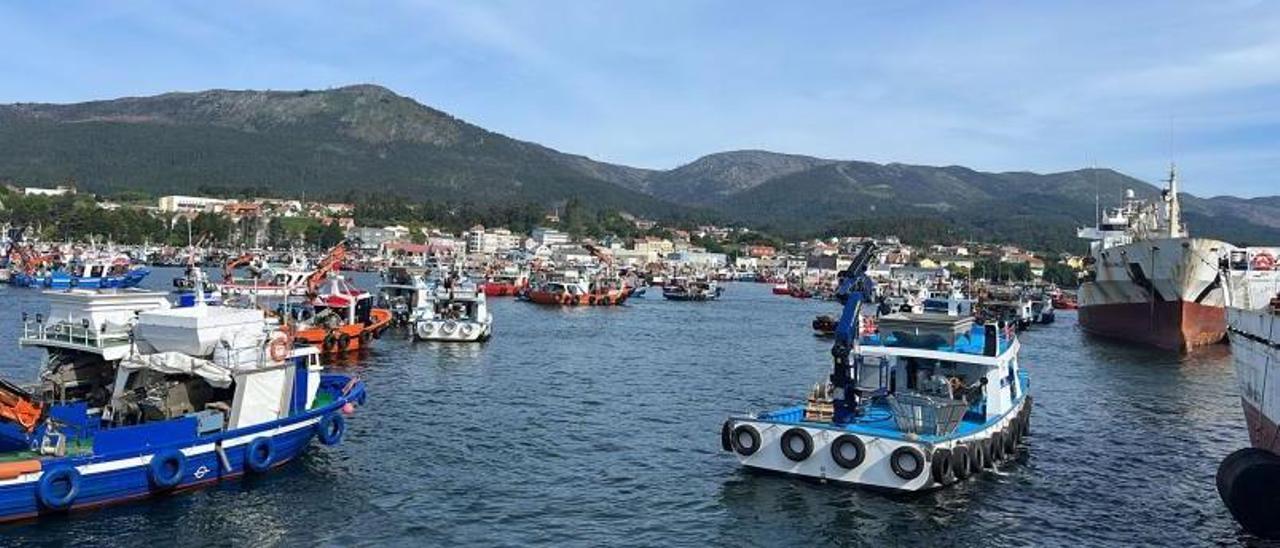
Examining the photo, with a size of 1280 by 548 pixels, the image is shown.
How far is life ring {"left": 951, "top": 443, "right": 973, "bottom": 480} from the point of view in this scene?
24.6 meters

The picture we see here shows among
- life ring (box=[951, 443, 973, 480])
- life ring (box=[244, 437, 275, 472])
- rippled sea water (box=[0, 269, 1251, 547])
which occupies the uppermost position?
life ring (box=[951, 443, 973, 480])

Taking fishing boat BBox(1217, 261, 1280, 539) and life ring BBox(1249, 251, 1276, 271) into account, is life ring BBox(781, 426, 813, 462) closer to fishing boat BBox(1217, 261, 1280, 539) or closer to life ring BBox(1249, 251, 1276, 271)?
fishing boat BBox(1217, 261, 1280, 539)

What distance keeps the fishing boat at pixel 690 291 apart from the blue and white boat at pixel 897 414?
105m

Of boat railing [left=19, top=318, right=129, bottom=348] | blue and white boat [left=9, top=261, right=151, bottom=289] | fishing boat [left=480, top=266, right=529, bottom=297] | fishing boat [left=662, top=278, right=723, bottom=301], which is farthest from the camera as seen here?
fishing boat [left=662, top=278, right=723, bottom=301]

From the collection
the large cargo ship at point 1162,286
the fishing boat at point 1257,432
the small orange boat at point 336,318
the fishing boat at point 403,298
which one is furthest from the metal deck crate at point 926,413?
the fishing boat at point 403,298

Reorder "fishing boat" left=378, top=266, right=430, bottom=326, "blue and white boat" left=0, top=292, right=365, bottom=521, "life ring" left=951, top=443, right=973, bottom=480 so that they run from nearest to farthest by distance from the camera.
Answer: "blue and white boat" left=0, top=292, right=365, bottom=521, "life ring" left=951, top=443, right=973, bottom=480, "fishing boat" left=378, top=266, right=430, bottom=326

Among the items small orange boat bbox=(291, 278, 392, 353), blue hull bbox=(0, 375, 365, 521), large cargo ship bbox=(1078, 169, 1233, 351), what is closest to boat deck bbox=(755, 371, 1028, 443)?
blue hull bbox=(0, 375, 365, 521)

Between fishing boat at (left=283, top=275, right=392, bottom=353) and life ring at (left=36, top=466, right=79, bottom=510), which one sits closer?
life ring at (left=36, top=466, right=79, bottom=510)

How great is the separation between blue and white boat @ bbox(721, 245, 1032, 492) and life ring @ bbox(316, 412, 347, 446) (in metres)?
11.2

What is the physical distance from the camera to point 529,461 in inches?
1141

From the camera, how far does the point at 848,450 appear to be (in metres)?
24.1

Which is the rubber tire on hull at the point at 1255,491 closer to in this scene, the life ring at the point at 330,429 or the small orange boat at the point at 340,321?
the life ring at the point at 330,429

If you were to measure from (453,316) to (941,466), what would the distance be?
4718 cm

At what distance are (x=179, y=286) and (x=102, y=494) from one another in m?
91.5
